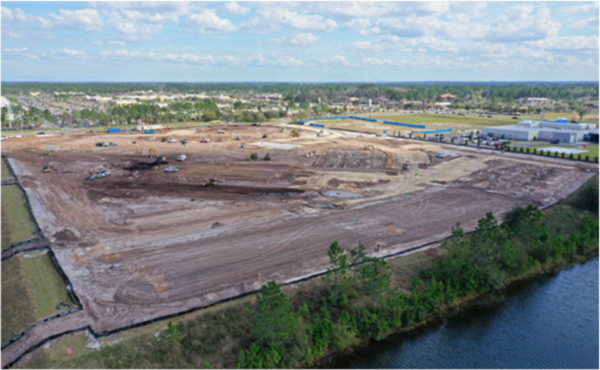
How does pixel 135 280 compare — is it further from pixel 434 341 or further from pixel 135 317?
pixel 434 341

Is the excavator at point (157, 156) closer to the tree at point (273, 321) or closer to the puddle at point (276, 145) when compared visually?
the puddle at point (276, 145)

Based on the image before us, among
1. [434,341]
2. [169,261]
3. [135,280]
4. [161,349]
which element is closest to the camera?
[161,349]

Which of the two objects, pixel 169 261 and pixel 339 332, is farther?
pixel 169 261

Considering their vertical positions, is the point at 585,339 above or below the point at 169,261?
below

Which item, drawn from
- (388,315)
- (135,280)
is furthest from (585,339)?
(135,280)

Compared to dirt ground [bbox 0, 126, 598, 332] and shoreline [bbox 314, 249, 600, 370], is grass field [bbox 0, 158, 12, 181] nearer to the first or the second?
dirt ground [bbox 0, 126, 598, 332]

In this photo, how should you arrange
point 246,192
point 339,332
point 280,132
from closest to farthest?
point 339,332 → point 246,192 → point 280,132

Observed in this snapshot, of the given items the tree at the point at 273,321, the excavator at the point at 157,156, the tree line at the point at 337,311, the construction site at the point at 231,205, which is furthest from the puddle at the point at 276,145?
the tree at the point at 273,321
